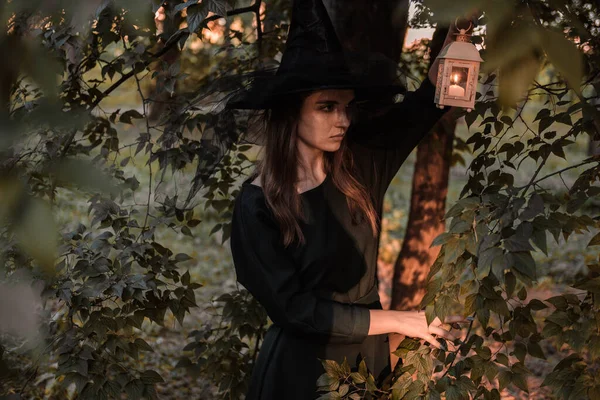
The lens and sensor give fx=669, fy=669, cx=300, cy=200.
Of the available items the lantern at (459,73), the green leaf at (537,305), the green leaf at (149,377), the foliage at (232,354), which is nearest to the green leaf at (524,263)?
the green leaf at (537,305)

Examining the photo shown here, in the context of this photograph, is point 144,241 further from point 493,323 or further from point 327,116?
point 493,323

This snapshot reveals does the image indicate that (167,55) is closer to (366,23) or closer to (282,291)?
(366,23)

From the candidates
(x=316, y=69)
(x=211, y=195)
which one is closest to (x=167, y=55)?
(x=211, y=195)

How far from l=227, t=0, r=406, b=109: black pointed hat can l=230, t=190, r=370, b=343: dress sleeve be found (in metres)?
0.37

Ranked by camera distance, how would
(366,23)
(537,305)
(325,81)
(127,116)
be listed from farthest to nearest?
(366,23)
(127,116)
(325,81)
(537,305)

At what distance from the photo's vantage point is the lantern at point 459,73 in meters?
1.86

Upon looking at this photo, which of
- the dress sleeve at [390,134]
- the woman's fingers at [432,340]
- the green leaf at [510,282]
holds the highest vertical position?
the dress sleeve at [390,134]

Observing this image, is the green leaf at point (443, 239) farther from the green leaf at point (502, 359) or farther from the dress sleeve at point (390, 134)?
the dress sleeve at point (390, 134)

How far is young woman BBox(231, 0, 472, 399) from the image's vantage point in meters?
2.04

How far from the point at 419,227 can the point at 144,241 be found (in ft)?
5.93

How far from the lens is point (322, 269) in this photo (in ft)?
7.06

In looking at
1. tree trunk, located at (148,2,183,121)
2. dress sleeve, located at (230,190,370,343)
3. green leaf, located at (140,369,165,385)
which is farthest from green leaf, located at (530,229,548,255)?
green leaf, located at (140,369,165,385)

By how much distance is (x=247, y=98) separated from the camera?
7.06 feet

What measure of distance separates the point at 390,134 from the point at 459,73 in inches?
17.2
